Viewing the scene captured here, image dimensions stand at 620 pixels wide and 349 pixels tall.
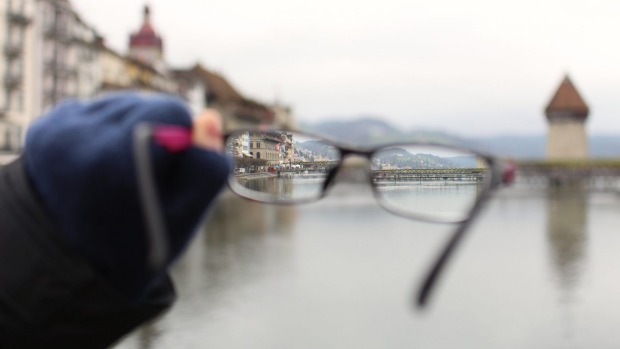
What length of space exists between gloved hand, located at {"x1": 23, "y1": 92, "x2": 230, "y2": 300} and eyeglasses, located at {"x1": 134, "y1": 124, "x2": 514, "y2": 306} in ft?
0.05

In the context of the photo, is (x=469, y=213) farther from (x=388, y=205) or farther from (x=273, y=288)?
(x=273, y=288)

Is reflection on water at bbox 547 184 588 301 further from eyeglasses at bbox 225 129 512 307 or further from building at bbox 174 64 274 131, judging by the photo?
eyeglasses at bbox 225 129 512 307

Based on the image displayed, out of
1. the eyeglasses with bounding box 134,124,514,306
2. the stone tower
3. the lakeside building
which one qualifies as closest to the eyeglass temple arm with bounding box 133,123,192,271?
the eyeglasses with bounding box 134,124,514,306

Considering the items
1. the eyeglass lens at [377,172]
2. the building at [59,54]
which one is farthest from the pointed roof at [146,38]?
the eyeglass lens at [377,172]

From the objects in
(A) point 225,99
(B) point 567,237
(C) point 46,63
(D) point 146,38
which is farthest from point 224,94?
(C) point 46,63

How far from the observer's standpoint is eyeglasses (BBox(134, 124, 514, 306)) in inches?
21.8

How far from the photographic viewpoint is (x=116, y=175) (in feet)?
1.68

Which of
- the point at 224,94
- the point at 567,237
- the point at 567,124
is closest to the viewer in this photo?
the point at 567,237

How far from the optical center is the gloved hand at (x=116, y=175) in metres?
0.51

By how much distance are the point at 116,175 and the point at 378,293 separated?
2825cm

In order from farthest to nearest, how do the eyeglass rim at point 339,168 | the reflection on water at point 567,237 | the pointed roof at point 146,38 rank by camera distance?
1. the pointed roof at point 146,38
2. the reflection on water at point 567,237
3. the eyeglass rim at point 339,168

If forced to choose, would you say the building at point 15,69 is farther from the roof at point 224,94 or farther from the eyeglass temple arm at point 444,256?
the eyeglass temple arm at point 444,256

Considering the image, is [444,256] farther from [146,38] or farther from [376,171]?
[146,38]

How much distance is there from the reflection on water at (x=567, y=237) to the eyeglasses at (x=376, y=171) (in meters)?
33.8
